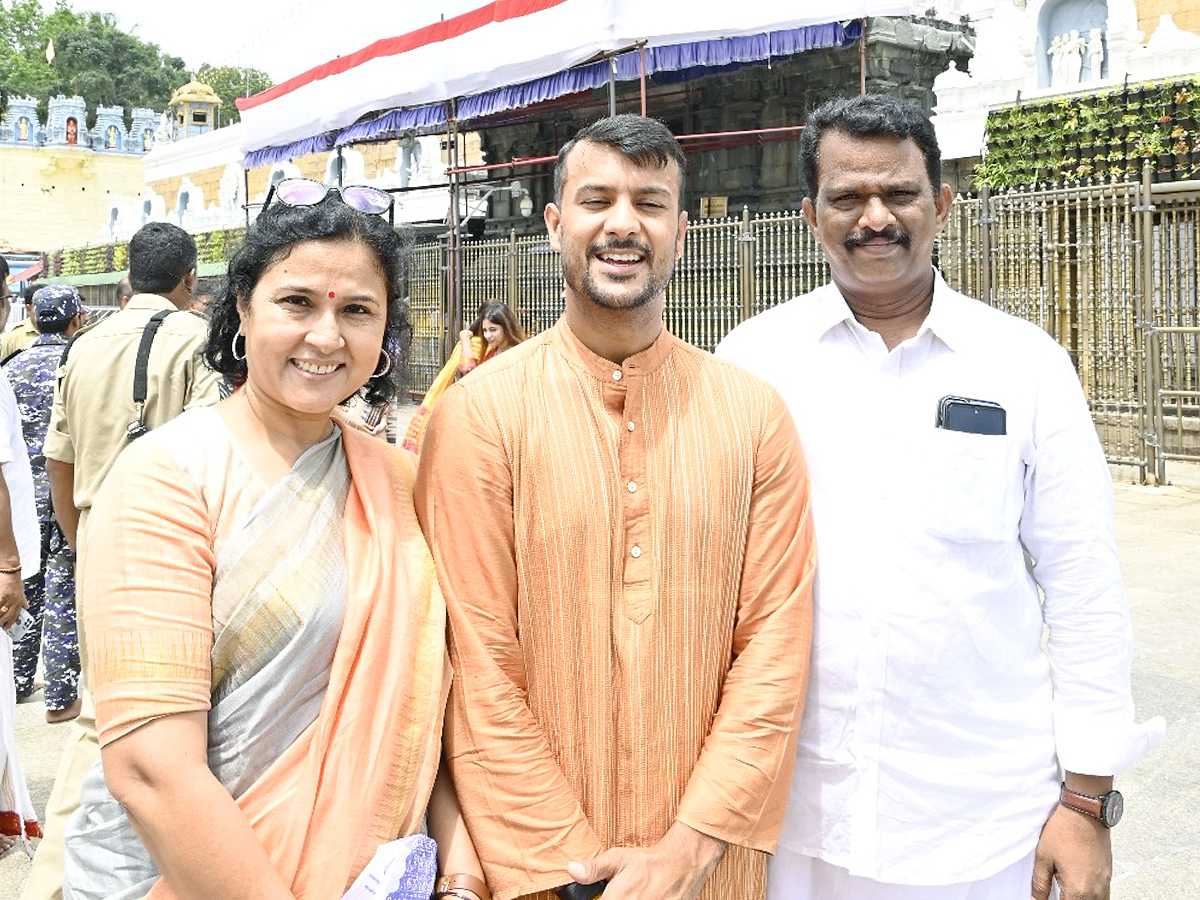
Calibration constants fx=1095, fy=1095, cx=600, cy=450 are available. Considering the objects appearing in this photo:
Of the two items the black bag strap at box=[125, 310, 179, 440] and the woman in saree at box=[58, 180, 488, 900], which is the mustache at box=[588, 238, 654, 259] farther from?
the black bag strap at box=[125, 310, 179, 440]

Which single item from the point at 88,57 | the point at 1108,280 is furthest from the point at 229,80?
the point at 1108,280

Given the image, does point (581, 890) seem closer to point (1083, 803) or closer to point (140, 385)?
point (1083, 803)

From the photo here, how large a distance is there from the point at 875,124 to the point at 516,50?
8.20 m

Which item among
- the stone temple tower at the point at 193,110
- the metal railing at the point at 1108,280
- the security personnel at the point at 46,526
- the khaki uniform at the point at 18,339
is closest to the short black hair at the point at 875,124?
the security personnel at the point at 46,526

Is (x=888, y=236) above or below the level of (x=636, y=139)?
below

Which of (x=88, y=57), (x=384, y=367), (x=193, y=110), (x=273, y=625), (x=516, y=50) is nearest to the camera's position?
(x=273, y=625)

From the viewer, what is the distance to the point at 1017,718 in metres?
1.96

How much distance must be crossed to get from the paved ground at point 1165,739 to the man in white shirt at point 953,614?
1.30 metres

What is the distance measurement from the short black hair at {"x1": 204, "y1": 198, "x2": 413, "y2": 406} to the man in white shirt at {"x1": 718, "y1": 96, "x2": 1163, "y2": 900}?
30.5 inches

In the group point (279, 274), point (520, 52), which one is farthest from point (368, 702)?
point (520, 52)

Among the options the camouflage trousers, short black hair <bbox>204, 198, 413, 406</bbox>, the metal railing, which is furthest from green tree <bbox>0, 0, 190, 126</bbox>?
short black hair <bbox>204, 198, 413, 406</bbox>

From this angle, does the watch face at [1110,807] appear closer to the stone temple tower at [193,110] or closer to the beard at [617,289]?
the beard at [617,289]

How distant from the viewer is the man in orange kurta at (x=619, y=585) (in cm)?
175

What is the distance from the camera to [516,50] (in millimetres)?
9578
